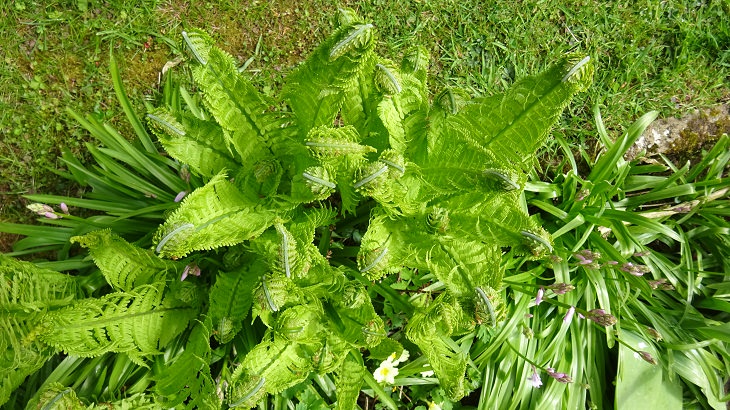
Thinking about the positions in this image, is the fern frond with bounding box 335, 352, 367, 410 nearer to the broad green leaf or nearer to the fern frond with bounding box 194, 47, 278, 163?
the fern frond with bounding box 194, 47, 278, 163

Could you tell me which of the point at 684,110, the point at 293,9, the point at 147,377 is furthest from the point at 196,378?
the point at 684,110

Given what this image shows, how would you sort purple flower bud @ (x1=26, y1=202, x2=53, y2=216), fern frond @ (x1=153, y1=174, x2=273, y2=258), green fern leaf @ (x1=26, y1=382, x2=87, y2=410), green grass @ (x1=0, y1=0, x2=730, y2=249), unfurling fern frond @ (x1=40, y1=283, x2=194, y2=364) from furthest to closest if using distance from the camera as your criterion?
green grass @ (x1=0, y1=0, x2=730, y2=249) → purple flower bud @ (x1=26, y1=202, x2=53, y2=216) → unfurling fern frond @ (x1=40, y1=283, x2=194, y2=364) → green fern leaf @ (x1=26, y1=382, x2=87, y2=410) → fern frond @ (x1=153, y1=174, x2=273, y2=258)

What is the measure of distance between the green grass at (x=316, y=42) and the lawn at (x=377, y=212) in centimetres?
1

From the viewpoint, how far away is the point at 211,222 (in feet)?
6.04

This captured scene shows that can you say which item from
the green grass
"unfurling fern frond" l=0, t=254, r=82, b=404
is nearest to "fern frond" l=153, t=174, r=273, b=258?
"unfurling fern frond" l=0, t=254, r=82, b=404

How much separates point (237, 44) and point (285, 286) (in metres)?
1.78

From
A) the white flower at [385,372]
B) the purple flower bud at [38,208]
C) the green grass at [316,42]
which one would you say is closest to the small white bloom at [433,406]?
the white flower at [385,372]

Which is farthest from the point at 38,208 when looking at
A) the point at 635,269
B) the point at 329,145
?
the point at 635,269

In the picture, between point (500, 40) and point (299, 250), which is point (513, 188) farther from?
point (500, 40)

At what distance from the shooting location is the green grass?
9.61 feet

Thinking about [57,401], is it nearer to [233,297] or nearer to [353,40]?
[233,297]

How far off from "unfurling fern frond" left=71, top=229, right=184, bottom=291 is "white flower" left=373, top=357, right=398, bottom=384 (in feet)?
3.30

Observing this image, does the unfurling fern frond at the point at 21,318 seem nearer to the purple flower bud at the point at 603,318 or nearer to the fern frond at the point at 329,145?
the fern frond at the point at 329,145

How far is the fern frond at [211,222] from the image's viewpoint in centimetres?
166
